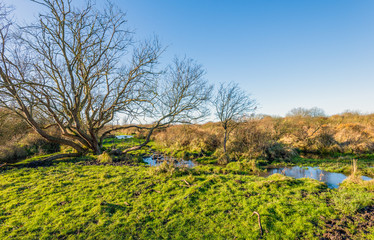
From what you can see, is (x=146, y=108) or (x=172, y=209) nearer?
(x=172, y=209)

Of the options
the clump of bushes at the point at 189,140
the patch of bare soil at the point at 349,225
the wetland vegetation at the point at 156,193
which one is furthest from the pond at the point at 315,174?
the clump of bushes at the point at 189,140

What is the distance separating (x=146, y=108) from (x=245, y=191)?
28.5 feet

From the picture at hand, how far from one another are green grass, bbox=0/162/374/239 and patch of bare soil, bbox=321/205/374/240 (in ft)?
0.41

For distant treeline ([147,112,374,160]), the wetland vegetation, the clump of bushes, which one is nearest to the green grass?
the wetland vegetation

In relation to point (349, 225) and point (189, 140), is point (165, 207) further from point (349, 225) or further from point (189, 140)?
point (189, 140)

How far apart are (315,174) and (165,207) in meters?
9.98

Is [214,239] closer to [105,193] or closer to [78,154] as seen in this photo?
[105,193]

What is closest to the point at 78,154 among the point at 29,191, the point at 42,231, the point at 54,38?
the point at 29,191

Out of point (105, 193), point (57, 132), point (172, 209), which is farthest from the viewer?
point (57, 132)

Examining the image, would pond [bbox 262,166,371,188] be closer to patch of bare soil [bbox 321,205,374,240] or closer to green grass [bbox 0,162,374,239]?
green grass [bbox 0,162,374,239]

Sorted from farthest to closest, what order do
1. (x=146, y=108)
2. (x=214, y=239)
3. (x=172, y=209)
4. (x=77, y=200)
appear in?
(x=146, y=108) < (x=77, y=200) < (x=172, y=209) < (x=214, y=239)

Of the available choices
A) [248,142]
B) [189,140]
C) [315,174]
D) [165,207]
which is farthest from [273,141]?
[165,207]

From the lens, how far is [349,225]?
3.74 metres

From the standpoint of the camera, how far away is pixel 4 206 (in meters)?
4.71
